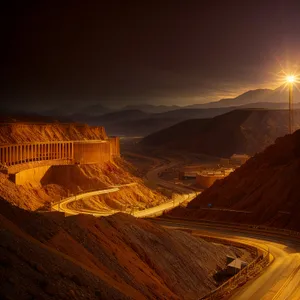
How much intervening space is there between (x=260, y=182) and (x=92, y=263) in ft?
104

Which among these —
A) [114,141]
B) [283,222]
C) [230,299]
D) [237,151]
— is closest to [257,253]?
[283,222]

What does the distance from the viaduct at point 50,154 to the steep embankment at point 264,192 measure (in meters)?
22.9

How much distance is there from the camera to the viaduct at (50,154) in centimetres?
6391

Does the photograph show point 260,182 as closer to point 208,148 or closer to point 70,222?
point 70,222

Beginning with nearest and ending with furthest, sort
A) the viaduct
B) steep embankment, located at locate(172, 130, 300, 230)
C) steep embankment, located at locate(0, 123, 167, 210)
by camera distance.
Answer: steep embankment, located at locate(172, 130, 300, 230) → steep embankment, located at locate(0, 123, 167, 210) → the viaduct

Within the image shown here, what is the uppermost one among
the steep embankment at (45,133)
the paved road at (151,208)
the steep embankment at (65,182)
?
the steep embankment at (45,133)

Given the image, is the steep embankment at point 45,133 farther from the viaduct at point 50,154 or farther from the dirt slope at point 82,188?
the dirt slope at point 82,188

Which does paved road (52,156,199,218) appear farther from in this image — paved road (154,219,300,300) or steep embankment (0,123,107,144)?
steep embankment (0,123,107,144)

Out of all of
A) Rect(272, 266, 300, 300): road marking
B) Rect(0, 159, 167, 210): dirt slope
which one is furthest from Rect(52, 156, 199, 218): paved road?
Rect(272, 266, 300, 300): road marking

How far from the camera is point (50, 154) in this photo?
73.6 m

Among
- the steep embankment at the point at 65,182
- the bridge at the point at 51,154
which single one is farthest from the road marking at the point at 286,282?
the bridge at the point at 51,154

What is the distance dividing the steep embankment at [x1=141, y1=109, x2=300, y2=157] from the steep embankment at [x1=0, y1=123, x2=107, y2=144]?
259ft

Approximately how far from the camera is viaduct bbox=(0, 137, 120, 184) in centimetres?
6391

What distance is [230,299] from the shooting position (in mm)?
25812
